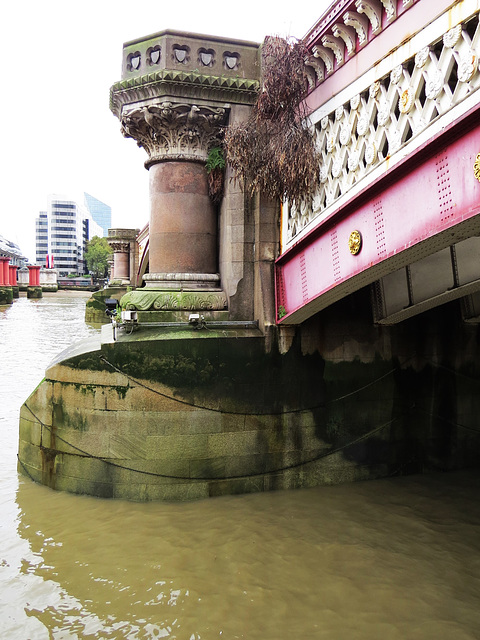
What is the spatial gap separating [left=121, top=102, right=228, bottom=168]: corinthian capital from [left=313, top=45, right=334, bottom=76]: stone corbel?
185 centimetres

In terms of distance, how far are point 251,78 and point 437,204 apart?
4.24m

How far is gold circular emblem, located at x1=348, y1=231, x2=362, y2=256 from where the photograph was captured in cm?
507

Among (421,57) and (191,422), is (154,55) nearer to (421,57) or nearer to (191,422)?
(421,57)

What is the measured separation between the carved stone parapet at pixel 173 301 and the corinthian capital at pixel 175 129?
1.98 m

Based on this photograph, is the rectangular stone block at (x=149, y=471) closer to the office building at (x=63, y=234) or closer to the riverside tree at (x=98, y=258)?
the riverside tree at (x=98, y=258)

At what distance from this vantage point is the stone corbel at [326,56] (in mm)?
5629

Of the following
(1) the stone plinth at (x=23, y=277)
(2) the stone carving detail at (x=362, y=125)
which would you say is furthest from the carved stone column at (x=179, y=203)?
(1) the stone plinth at (x=23, y=277)

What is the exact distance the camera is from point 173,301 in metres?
7.24

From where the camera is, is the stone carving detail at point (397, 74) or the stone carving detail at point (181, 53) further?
the stone carving detail at point (181, 53)

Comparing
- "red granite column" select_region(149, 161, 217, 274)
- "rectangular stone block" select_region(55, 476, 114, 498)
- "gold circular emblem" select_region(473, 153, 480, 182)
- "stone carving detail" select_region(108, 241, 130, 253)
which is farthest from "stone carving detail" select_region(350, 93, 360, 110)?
"stone carving detail" select_region(108, 241, 130, 253)

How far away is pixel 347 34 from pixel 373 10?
0.49 metres

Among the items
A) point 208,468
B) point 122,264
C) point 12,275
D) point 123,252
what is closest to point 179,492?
point 208,468

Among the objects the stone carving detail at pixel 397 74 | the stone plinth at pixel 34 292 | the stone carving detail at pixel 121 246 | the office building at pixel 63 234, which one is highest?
the office building at pixel 63 234

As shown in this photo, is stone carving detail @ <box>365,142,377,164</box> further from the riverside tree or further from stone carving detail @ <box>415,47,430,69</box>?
the riverside tree
